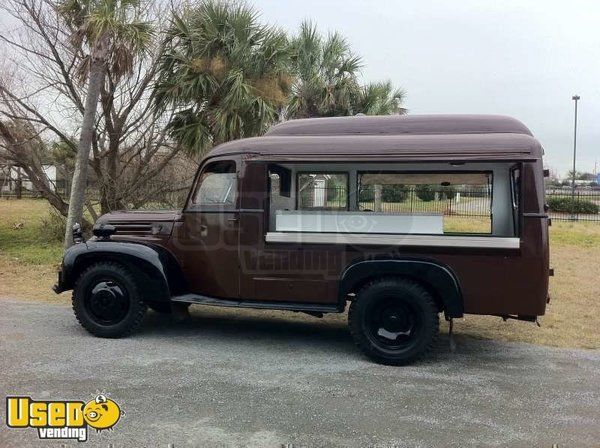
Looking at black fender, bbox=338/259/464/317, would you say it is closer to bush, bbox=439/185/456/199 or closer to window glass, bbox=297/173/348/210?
window glass, bbox=297/173/348/210

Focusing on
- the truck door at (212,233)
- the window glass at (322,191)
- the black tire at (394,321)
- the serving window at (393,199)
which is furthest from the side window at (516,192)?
the truck door at (212,233)

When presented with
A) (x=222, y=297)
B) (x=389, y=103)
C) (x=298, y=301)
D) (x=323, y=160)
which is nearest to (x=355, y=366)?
(x=298, y=301)

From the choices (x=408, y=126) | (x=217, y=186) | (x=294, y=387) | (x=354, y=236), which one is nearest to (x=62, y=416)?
(x=294, y=387)

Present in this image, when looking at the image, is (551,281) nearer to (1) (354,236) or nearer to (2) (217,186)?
(1) (354,236)

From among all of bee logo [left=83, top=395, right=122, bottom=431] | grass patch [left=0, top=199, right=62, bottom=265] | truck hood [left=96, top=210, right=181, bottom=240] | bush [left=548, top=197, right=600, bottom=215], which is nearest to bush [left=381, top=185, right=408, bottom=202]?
truck hood [left=96, top=210, right=181, bottom=240]

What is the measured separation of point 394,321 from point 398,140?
180 cm

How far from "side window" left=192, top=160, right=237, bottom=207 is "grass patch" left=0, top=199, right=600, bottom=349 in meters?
2.12

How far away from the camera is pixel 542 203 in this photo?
4.92 m

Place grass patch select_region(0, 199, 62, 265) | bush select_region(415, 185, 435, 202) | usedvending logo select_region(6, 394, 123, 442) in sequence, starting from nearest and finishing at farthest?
usedvending logo select_region(6, 394, 123, 442)
bush select_region(415, 185, 435, 202)
grass patch select_region(0, 199, 62, 265)

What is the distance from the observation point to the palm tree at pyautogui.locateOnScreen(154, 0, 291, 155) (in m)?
11.0

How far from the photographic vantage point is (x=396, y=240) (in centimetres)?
528

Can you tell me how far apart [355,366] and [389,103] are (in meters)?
12.8

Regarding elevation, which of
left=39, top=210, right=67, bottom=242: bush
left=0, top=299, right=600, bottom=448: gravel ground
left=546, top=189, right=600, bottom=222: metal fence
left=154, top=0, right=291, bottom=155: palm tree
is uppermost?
left=154, top=0, right=291, bottom=155: palm tree

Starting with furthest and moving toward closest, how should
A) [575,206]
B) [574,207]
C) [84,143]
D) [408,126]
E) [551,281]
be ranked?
[575,206]
[574,207]
[551,281]
[84,143]
[408,126]
